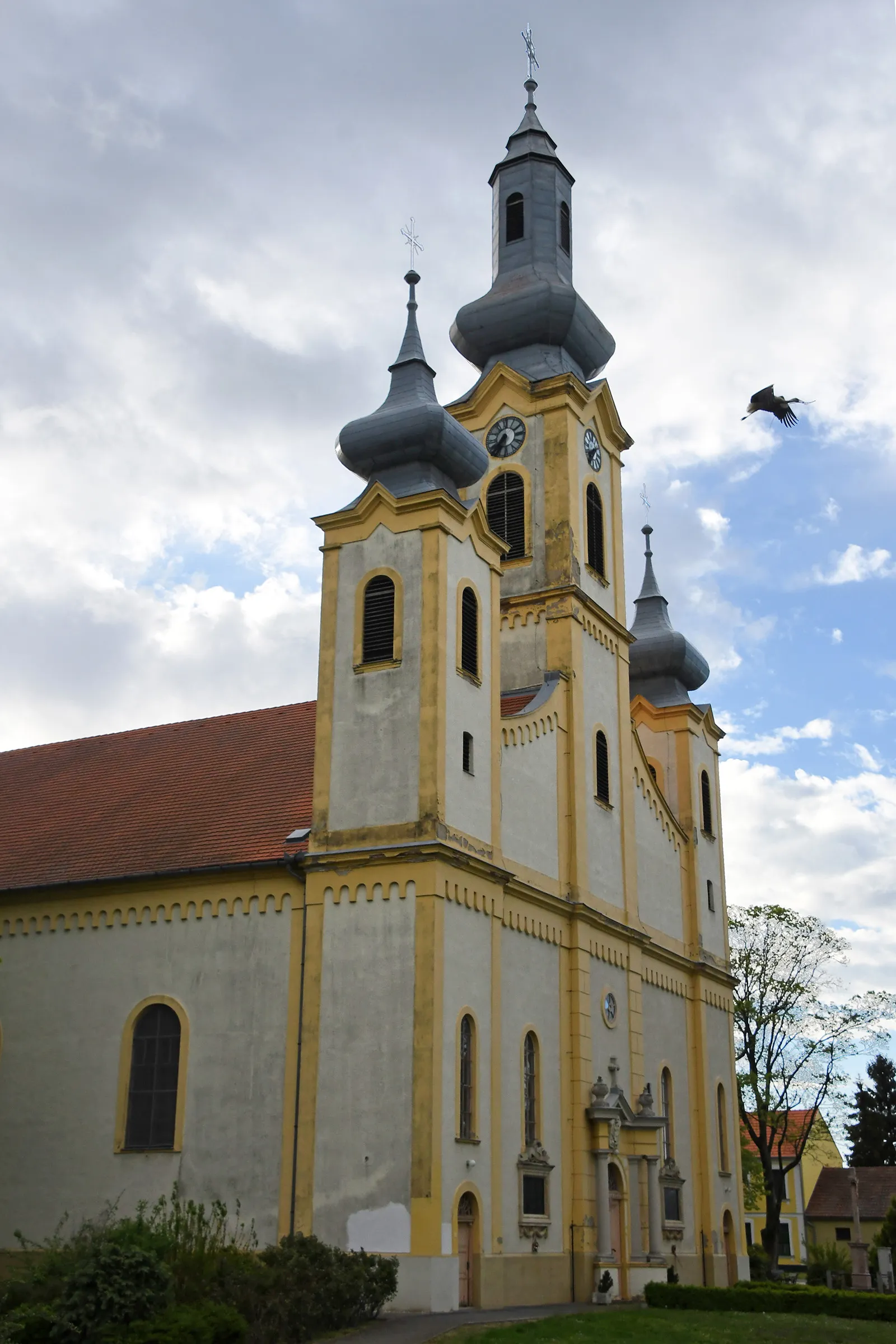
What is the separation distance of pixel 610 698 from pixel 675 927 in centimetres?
653

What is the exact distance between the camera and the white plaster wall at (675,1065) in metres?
32.9

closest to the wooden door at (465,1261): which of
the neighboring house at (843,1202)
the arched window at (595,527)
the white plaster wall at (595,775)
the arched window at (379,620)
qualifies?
the white plaster wall at (595,775)

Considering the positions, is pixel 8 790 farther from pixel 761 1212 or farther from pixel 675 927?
pixel 761 1212

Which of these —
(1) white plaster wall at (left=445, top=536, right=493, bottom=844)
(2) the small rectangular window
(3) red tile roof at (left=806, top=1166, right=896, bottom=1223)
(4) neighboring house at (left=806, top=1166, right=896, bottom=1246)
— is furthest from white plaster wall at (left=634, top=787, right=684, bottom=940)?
(4) neighboring house at (left=806, top=1166, right=896, bottom=1246)

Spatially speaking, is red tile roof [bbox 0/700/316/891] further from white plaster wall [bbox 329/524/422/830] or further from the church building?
white plaster wall [bbox 329/524/422/830]

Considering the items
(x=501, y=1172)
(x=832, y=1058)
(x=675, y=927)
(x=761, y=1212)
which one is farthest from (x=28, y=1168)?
(x=761, y=1212)

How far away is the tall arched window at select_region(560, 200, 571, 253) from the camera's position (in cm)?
3762

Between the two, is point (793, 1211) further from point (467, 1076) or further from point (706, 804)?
point (467, 1076)

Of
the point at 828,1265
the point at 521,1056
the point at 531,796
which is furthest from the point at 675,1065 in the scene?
the point at 828,1265

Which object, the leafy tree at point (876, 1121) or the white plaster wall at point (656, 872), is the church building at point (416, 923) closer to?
the white plaster wall at point (656, 872)

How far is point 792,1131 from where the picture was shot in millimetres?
59062

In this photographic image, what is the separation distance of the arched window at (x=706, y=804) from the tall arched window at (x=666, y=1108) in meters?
7.08

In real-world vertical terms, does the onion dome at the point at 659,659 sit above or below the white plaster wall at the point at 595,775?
above

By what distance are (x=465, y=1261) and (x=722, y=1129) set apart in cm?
1443
